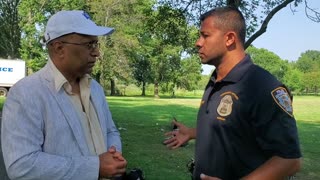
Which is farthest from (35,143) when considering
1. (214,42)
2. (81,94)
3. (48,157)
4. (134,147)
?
(134,147)

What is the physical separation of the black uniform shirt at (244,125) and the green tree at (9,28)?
5491 cm

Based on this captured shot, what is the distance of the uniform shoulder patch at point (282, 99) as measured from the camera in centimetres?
Result: 249

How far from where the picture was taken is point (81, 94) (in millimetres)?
2789

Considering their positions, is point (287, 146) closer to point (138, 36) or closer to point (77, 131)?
point (77, 131)

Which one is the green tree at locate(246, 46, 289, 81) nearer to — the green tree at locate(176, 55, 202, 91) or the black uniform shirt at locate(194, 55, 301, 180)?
the green tree at locate(176, 55, 202, 91)

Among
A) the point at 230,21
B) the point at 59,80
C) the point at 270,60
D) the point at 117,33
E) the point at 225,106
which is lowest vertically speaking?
the point at 225,106

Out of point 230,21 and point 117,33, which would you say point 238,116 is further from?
point 117,33

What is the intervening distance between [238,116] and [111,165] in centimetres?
81

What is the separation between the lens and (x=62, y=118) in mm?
2535

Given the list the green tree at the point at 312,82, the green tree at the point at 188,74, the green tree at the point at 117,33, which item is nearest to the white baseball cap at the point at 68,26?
the green tree at the point at 117,33

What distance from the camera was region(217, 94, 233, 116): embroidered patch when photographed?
2729 millimetres

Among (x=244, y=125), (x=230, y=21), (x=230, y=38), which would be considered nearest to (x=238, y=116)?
(x=244, y=125)

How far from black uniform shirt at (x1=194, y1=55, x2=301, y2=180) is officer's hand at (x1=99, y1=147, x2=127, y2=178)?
0.66 m

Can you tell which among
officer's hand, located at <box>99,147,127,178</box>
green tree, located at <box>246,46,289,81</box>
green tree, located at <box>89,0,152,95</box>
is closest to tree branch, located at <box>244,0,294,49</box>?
officer's hand, located at <box>99,147,127,178</box>
